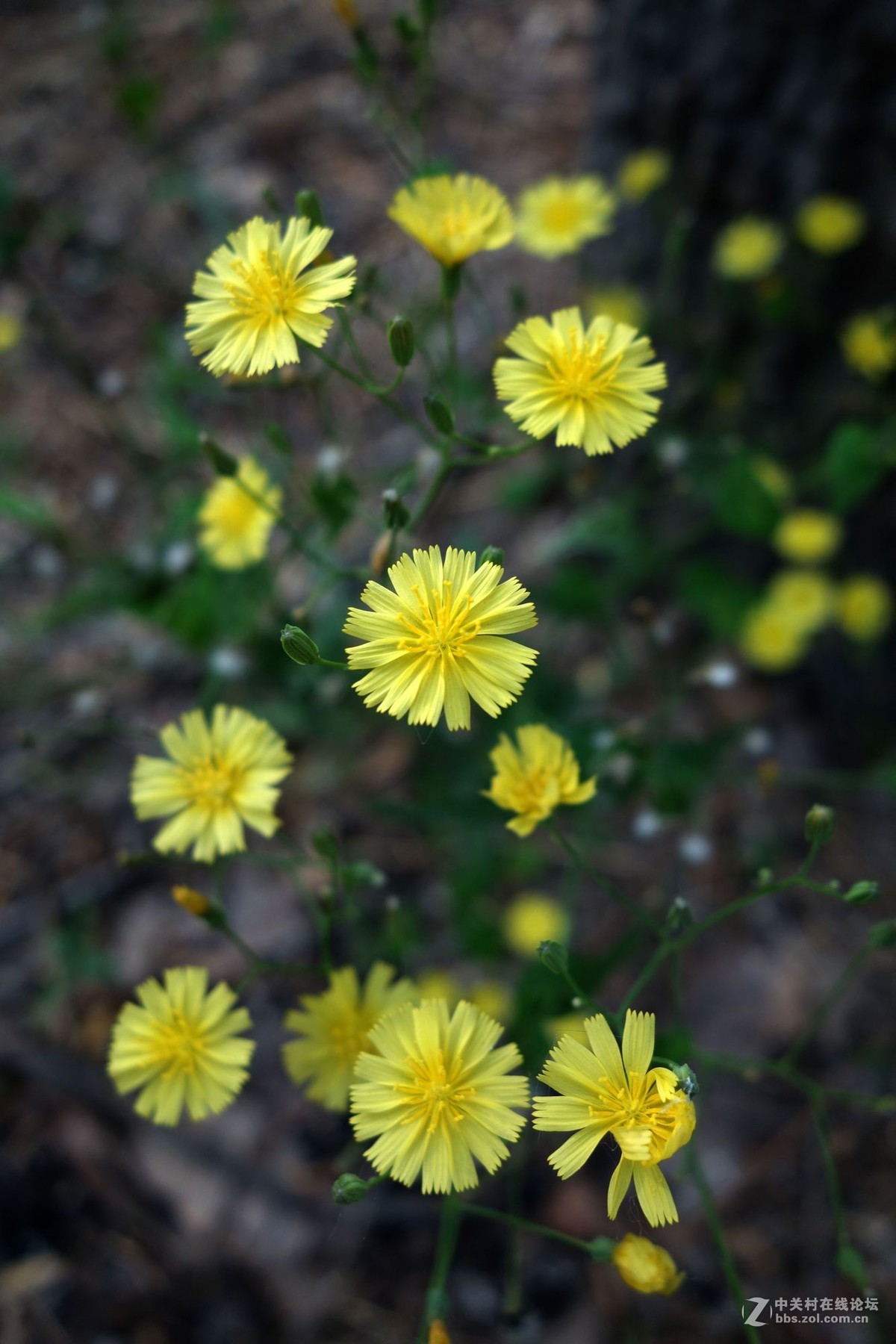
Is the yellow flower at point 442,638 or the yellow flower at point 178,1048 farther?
the yellow flower at point 178,1048

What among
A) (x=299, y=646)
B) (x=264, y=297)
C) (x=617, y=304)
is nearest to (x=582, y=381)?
(x=264, y=297)

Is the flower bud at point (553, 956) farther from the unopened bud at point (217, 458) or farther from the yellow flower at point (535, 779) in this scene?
the unopened bud at point (217, 458)

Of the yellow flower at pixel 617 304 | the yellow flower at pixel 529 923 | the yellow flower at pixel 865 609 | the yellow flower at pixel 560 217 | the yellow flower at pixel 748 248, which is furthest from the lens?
the yellow flower at pixel 617 304

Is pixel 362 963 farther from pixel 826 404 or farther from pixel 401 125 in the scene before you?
pixel 401 125

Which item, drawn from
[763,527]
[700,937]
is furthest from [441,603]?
[700,937]

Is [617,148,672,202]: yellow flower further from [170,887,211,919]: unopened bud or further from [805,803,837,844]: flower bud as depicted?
[170,887,211,919]: unopened bud

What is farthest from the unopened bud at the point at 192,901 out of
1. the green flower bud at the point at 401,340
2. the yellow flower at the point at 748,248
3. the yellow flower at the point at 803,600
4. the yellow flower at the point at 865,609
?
the yellow flower at the point at 748,248

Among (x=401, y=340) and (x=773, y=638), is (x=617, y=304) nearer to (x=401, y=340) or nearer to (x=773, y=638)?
(x=773, y=638)
